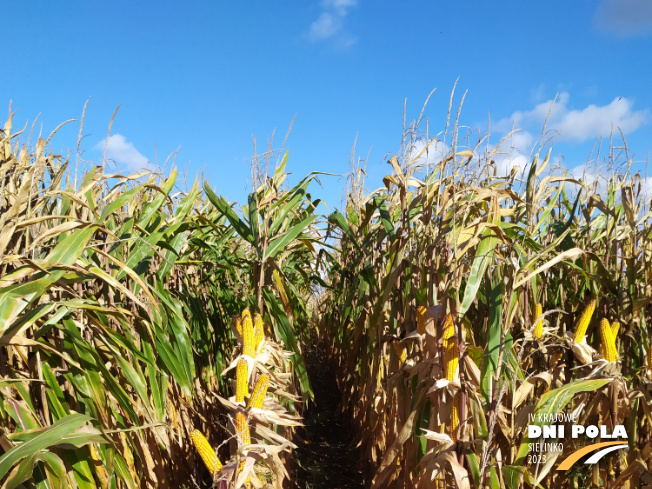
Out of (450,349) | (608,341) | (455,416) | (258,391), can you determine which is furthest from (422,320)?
(608,341)

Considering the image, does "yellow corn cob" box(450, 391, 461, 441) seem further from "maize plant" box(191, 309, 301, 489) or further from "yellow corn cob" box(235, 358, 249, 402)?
"yellow corn cob" box(235, 358, 249, 402)

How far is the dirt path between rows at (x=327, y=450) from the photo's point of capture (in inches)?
171

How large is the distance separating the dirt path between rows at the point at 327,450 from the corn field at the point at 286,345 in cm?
55

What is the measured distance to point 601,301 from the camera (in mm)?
3082

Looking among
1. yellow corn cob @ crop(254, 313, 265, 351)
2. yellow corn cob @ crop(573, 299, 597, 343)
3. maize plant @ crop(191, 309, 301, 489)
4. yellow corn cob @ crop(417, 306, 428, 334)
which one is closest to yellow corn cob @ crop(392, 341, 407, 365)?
yellow corn cob @ crop(417, 306, 428, 334)

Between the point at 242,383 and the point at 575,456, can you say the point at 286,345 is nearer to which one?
the point at 242,383

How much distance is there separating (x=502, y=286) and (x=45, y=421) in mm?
1992

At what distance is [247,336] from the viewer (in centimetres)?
247

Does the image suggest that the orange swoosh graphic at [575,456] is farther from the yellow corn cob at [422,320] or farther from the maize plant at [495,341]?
the yellow corn cob at [422,320]

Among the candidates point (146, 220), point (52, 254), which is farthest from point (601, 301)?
point (52, 254)

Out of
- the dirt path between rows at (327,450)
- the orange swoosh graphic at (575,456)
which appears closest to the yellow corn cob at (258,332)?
the dirt path between rows at (327,450)

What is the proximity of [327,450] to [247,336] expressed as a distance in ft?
10.4

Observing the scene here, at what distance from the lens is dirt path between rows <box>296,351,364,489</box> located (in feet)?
14.3

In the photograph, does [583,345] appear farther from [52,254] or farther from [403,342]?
[52,254]
